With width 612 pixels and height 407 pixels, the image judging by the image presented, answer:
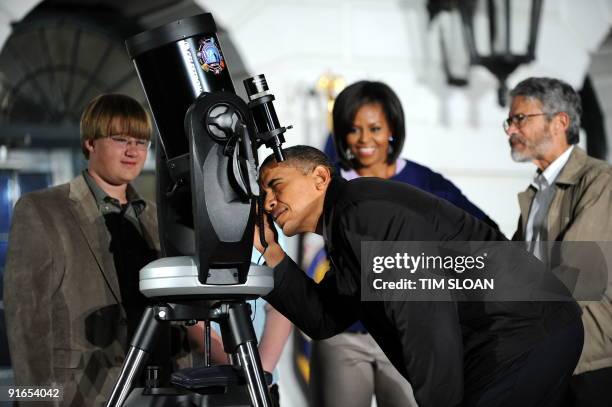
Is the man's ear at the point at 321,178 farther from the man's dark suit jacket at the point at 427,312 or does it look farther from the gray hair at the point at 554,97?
the gray hair at the point at 554,97

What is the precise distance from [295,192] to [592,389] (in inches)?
39.6

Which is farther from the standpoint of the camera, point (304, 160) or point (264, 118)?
point (304, 160)

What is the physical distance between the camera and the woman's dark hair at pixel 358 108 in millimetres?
2930

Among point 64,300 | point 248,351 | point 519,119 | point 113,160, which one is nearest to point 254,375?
point 248,351

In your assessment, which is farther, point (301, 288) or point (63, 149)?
point (63, 149)

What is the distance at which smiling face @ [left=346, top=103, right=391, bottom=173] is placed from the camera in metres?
2.90

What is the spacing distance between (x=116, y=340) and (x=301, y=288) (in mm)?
494

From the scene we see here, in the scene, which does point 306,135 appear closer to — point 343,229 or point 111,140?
point 111,140

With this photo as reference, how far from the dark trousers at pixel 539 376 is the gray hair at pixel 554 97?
3.21ft

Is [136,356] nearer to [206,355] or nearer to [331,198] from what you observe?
[206,355]

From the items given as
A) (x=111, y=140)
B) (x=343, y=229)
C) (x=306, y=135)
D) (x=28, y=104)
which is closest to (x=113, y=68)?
(x=28, y=104)

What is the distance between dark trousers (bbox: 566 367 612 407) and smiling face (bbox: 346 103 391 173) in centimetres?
92

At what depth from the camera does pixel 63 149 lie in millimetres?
3758

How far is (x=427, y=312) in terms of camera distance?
1.69 meters
